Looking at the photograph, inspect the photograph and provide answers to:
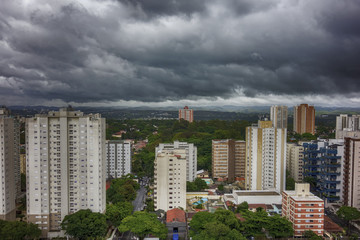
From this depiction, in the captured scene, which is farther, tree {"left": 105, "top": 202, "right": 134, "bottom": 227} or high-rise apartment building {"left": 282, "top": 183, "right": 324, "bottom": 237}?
tree {"left": 105, "top": 202, "right": 134, "bottom": 227}

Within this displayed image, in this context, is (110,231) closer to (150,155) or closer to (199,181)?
(199,181)

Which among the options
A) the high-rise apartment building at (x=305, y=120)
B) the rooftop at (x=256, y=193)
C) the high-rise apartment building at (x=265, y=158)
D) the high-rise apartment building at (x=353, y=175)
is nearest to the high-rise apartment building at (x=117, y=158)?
the high-rise apartment building at (x=265, y=158)

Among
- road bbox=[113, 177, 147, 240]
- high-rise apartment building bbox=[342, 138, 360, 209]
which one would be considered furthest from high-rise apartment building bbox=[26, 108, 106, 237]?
high-rise apartment building bbox=[342, 138, 360, 209]

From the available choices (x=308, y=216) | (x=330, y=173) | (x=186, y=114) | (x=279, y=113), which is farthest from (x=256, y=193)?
Result: (x=186, y=114)

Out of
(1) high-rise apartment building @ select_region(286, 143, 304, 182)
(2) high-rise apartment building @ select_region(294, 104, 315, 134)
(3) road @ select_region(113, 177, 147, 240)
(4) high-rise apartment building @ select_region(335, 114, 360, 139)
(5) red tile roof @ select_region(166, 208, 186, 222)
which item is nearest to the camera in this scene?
(3) road @ select_region(113, 177, 147, 240)

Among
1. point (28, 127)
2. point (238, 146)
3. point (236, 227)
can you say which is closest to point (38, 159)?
point (28, 127)

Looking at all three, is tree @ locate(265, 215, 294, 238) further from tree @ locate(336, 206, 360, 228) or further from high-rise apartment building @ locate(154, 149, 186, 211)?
high-rise apartment building @ locate(154, 149, 186, 211)

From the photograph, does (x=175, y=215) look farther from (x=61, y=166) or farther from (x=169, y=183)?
(x=61, y=166)
